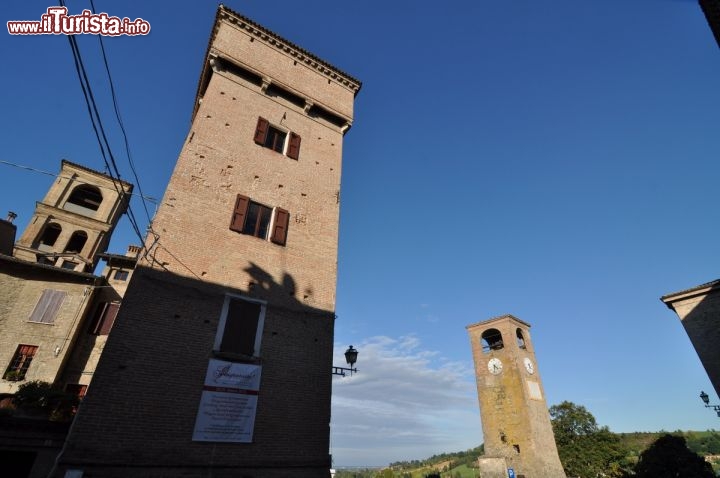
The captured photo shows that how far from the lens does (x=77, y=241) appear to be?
28.4m

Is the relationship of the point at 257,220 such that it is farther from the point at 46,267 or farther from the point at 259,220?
the point at 46,267

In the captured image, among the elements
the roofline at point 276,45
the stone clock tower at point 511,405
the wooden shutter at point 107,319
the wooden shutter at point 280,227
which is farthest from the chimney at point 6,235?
the stone clock tower at point 511,405

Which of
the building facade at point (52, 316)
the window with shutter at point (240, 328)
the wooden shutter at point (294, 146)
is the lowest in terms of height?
the window with shutter at point (240, 328)

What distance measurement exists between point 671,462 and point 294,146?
2170cm

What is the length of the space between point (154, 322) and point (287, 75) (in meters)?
11.9

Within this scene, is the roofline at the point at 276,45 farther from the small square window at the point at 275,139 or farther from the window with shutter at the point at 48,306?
the window with shutter at the point at 48,306

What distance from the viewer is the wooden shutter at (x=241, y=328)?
9.49 meters

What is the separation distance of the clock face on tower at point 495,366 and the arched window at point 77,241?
1389 inches

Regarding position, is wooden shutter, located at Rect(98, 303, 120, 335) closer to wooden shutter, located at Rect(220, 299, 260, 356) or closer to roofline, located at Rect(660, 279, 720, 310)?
wooden shutter, located at Rect(220, 299, 260, 356)

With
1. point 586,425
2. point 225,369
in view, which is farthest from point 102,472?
point 586,425

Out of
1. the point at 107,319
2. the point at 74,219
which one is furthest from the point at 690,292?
the point at 74,219

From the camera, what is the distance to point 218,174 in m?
11.7

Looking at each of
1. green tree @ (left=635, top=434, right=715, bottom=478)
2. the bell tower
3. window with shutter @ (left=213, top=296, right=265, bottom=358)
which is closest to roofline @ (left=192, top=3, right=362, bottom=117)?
window with shutter @ (left=213, top=296, right=265, bottom=358)

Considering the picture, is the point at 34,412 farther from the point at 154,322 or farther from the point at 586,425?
the point at 586,425
